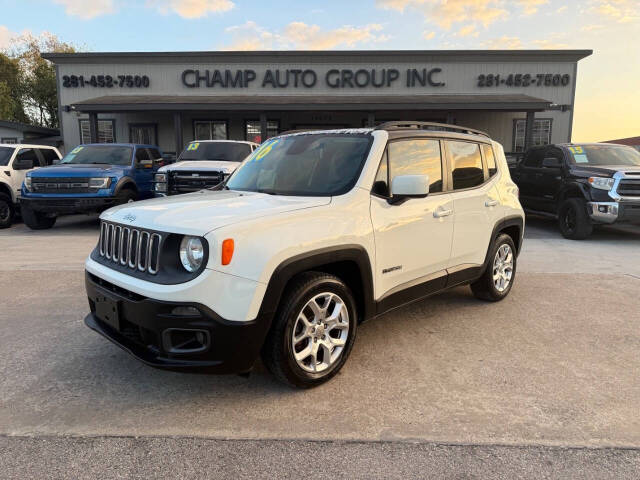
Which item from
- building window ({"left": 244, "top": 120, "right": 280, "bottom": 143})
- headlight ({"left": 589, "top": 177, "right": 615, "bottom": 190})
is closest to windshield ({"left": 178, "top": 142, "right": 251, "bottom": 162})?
headlight ({"left": 589, "top": 177, "right": 615, "bottom": 190})

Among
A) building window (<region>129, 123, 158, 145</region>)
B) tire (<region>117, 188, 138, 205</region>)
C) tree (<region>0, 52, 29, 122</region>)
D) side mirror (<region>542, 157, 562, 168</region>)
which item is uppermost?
tree (<region>0, 52, 29, 122</region>)

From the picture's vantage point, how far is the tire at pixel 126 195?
969 centimetres

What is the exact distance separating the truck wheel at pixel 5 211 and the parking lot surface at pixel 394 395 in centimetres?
699

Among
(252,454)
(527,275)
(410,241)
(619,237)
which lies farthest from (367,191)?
(619,237)

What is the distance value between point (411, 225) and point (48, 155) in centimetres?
1166

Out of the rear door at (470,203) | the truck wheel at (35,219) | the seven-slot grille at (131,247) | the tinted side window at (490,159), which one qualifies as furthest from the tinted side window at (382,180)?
the truck wheel at (35,219)

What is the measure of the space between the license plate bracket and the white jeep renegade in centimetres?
2

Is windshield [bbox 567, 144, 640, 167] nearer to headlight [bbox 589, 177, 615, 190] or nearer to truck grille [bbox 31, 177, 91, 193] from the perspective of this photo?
headlight [bbox 589, 177, 615, 190]

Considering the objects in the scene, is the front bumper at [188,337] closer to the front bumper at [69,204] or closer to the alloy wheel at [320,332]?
the alloy wheel at [320,332]

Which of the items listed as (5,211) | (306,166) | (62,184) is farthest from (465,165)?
(5,211)

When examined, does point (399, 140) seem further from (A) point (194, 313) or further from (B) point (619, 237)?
(B) point (619, 237)

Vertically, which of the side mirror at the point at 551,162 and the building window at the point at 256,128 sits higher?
the building window at the point at 256,128

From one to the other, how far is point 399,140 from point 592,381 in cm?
226

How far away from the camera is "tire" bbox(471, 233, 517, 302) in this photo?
15.6ft
